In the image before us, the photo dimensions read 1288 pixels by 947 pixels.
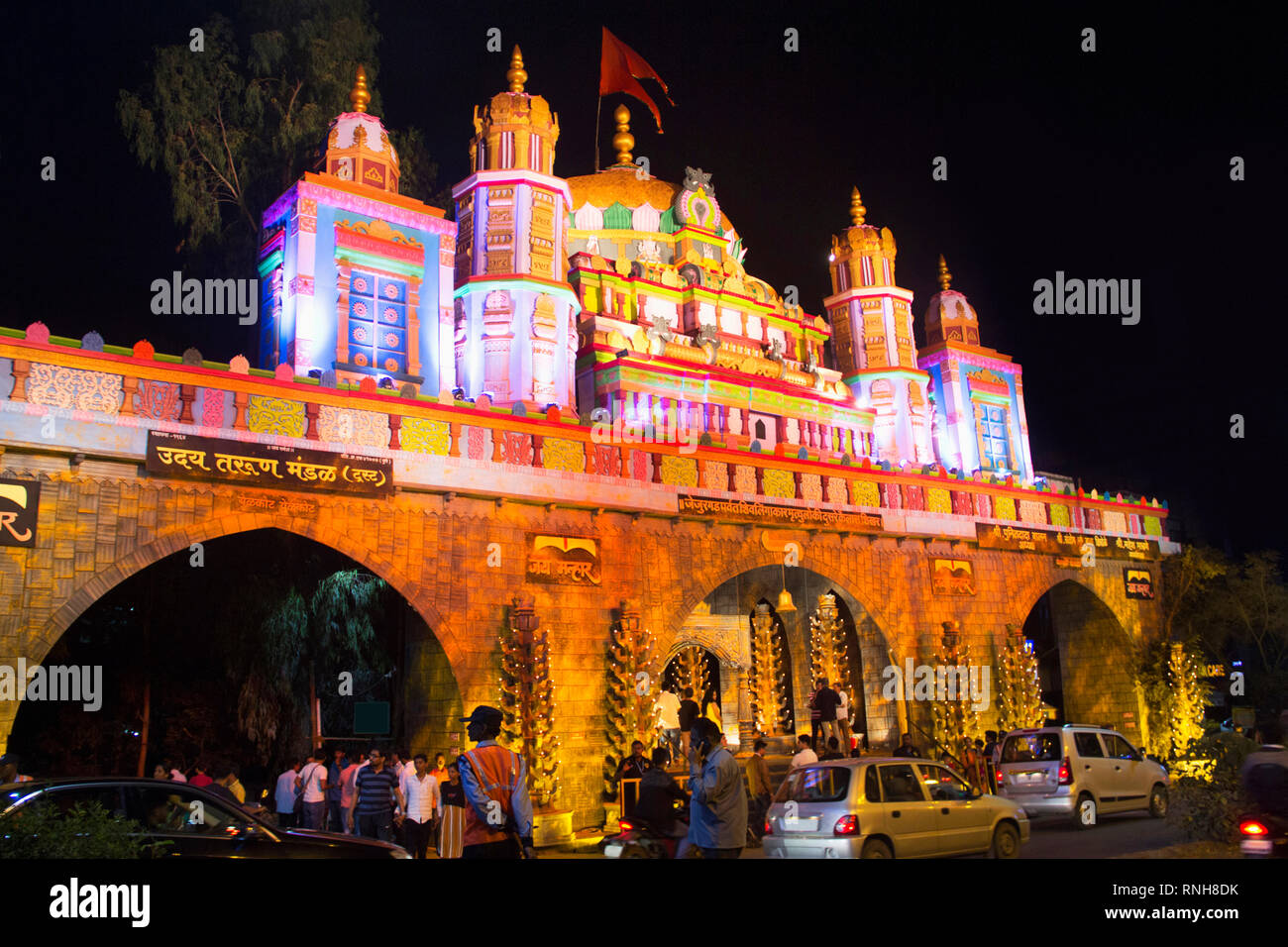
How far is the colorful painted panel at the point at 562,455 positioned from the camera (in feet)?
51.6

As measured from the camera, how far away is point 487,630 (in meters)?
14.5

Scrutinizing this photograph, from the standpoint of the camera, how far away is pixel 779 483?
1823 cm

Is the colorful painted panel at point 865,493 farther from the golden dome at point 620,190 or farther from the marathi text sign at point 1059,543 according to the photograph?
the golden dome at point 620,190

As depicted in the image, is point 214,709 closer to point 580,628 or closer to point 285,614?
point 285,614

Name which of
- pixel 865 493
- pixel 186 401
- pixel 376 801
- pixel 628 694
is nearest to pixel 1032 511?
pixel 865 493

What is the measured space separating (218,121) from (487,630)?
52.7 ft

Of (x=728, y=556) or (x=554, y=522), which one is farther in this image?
(x=728, y=556)

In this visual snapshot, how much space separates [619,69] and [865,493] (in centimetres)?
1363

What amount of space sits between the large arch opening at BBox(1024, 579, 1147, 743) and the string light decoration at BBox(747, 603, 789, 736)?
23.4 feet

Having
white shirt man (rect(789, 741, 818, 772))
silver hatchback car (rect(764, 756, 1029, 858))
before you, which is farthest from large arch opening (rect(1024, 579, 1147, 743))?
silver hatchback car (rect(764, 756, 1029, 858))

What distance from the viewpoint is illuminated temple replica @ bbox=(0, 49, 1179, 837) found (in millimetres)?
12383

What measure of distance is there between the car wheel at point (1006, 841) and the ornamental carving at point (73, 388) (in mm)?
11408

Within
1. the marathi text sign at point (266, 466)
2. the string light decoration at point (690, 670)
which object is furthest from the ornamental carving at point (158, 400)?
the string light decoration at point (690, 670)
